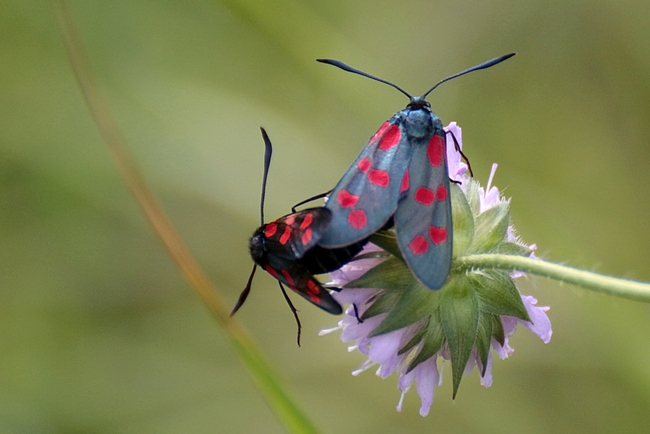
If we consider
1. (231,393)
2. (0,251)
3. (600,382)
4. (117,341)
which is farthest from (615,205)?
(0,251)

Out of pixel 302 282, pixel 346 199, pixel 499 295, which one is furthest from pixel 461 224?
pixel 302 282

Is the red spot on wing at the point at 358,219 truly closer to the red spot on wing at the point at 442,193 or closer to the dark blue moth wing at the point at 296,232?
the dark blue moth wing at the point at 296,232

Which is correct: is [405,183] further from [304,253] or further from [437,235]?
[304,253]

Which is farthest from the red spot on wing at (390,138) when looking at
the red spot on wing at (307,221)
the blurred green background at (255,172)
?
the blurred green background at (255,172)

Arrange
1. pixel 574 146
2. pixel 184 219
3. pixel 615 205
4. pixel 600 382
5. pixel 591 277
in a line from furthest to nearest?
pixel 184 219 → pixel 574 146 → pixel 615 205 → pixel 600 382 → pixel 591 277

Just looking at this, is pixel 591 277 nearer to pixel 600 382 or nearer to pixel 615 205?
pixel 600 382

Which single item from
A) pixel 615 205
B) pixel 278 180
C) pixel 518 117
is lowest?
pixel 278 180
